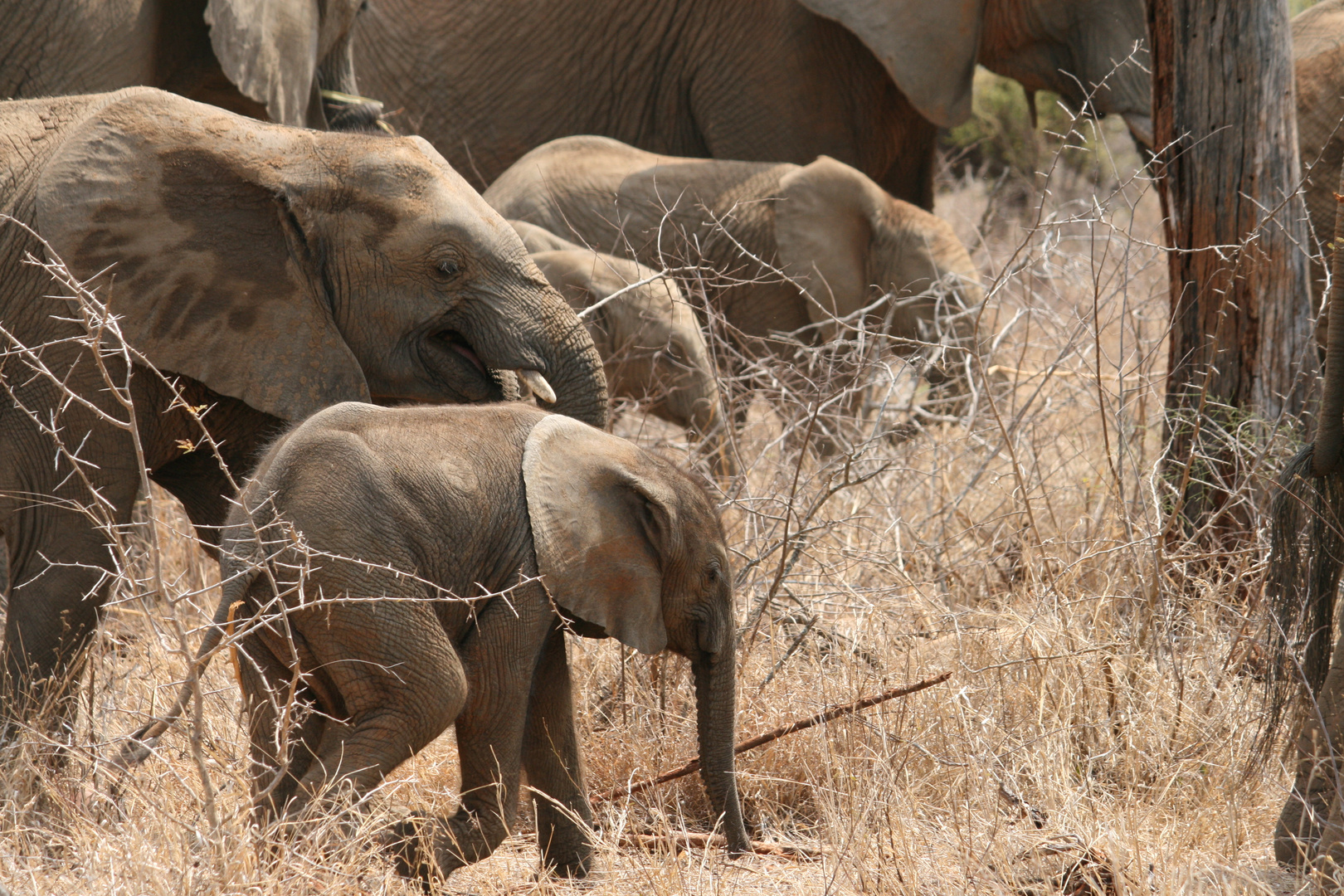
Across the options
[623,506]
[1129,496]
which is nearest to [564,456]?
[623,506]

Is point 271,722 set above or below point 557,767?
above

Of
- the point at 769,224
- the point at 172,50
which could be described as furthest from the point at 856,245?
the point at 172,50

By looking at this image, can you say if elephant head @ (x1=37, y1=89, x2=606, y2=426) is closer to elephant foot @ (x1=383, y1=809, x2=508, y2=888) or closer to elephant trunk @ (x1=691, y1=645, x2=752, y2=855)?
elephant trunk @ (x1=691, y1=645, x2=752, y2=855)

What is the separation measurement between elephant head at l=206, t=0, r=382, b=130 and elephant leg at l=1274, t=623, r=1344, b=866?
2986mm

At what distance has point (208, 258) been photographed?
11.0 feet

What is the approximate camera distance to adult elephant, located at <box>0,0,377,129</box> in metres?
4.17

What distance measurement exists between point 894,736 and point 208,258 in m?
1.80

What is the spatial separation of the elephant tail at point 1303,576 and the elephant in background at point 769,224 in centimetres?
313

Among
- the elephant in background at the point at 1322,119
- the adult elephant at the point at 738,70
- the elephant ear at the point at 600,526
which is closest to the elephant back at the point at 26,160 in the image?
the elephant ear at the point at 600,526

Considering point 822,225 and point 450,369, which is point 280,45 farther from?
point 822,225

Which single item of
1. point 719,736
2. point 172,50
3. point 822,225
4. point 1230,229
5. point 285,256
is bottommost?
point 719,736

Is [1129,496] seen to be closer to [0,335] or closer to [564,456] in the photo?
[564,456]

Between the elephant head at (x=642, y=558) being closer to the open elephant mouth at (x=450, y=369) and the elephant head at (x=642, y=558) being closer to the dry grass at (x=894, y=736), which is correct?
the dry grass at (x=894, y=736)

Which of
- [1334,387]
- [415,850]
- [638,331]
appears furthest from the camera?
[638,331]
